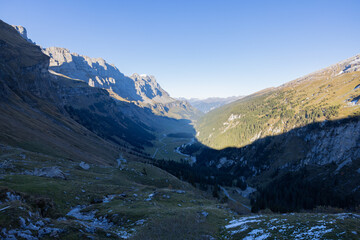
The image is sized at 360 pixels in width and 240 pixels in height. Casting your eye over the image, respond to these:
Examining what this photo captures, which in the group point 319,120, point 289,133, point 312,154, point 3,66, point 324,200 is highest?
point 3,66

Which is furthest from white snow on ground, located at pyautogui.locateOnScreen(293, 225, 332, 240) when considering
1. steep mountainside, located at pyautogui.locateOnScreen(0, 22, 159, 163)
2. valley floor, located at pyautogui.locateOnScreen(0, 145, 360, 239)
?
steep mountainside, located at pyautogui.locateOnScreen(0, 22, 159, 163)

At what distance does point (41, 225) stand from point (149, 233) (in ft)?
36.9

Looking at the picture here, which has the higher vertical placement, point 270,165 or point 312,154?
point 312,154

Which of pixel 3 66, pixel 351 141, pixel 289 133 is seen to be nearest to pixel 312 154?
pixel 351 141

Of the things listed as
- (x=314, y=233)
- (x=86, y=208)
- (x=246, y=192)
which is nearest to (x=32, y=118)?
(x=86, y=208)

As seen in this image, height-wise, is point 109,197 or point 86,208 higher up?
A: point 86,208

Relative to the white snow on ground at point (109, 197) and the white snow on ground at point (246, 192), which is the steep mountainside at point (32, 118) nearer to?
the white snow on ground at point (109, 197)

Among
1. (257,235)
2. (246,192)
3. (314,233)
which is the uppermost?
(314,233)

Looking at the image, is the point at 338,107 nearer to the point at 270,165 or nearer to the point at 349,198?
the point at 270,165

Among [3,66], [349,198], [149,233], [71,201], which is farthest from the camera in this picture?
[3,66]

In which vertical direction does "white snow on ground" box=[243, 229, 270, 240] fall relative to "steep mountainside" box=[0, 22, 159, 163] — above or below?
below

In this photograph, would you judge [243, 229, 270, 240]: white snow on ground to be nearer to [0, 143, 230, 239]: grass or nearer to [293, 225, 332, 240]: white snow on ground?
[293, 225, 332, 240]: white snow on ground

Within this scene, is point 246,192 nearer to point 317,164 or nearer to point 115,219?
point 317,164

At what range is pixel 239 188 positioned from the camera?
163625 millimetres
